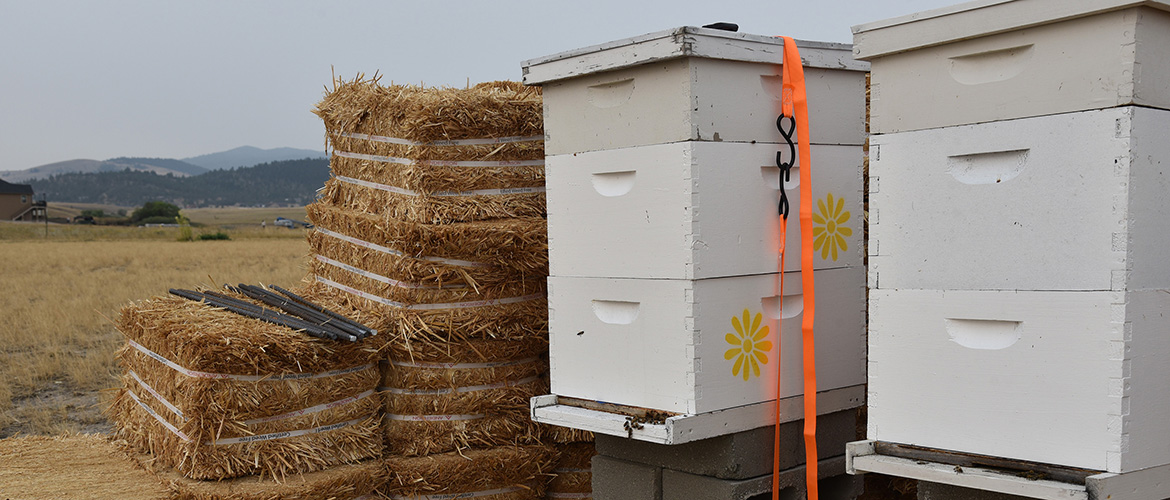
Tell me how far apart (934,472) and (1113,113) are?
1288 millimetres

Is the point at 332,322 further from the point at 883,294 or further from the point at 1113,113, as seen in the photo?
the point at 1113,113

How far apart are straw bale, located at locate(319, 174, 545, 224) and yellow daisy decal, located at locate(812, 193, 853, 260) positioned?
5.36 ft

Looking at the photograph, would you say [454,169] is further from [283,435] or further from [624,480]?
[624,480]

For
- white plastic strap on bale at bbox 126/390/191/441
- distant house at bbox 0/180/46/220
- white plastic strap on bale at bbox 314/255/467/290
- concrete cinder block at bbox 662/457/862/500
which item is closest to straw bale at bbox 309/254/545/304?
white plastic strap on bale at bbox 314/255/467/290

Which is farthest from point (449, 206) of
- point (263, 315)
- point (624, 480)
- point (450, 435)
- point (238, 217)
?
point (238, 217)

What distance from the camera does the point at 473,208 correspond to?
16.7ft

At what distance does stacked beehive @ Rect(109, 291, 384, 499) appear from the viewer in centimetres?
458

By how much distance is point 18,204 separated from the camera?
264 feet

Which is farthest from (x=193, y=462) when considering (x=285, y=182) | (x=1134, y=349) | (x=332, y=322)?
(x=285, y=182)

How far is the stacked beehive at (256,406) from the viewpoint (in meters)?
4.58

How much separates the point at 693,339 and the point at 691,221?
0.47 metres

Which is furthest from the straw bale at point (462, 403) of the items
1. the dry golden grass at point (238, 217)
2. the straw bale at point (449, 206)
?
the dry golden grass at point (238, 217)

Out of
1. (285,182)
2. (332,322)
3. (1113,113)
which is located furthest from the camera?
(285,182)

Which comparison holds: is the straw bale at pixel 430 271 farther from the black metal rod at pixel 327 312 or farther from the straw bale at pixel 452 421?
the straw bale at pixel 452 421
